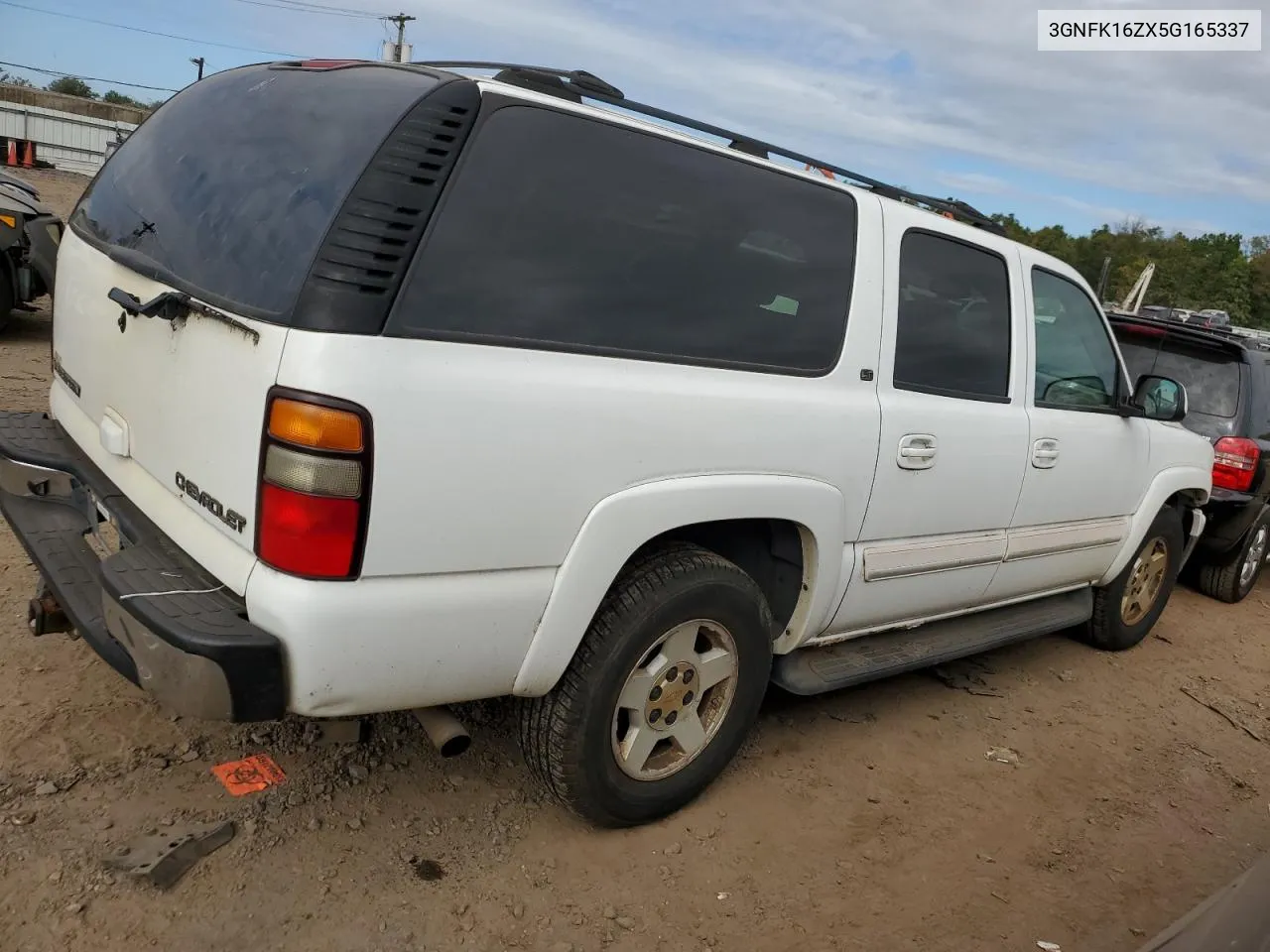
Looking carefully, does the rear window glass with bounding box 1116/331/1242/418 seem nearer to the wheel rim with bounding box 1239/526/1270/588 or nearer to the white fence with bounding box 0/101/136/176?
the wheel rim with bounding box 1239/526/1270/588

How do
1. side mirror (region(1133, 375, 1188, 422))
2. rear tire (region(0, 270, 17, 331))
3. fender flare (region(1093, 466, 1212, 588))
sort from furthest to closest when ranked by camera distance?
1. rear tire (region(0, 270, 17, 331))
2. fender flare (region(1093, 466, 1212, 588))
3. side mirror (region(1133, 375, 1188, 422))

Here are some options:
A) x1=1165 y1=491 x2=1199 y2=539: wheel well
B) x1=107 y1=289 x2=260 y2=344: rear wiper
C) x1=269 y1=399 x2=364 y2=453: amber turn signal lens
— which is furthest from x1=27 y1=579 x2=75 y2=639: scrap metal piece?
x1=1165 y1=491 x2=1199 y2=539: wheel well

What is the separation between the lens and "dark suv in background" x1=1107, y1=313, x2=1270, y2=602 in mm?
6348

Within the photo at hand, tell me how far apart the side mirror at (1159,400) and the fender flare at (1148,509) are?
45cm

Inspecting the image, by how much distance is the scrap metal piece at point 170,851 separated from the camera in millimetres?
2459

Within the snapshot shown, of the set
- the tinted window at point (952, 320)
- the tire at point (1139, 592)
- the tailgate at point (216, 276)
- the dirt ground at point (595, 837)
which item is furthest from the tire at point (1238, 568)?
the tailgate at point (216, 276)

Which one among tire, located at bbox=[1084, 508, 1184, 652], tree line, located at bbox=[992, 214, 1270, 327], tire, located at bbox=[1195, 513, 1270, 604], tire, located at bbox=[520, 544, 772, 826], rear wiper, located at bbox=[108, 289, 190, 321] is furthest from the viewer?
tree line, located at bbox=[992, 214, 1270, 327]

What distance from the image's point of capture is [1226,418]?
20.8ft

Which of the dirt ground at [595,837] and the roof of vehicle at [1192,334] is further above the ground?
the roof of vehicle at [1192,334]

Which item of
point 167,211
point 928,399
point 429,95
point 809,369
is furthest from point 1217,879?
point 167,211

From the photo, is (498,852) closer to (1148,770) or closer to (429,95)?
(429,95)

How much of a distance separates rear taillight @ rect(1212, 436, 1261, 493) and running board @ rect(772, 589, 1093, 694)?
2.37 meters

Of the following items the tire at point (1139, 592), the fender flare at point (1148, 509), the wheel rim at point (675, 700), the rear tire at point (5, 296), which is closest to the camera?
the wheel rim at point (675, 700)

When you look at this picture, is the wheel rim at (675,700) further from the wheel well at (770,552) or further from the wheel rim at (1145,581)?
the wheel rim at (1145,581)
